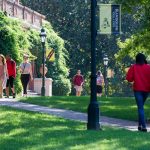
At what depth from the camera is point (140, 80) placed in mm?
13141

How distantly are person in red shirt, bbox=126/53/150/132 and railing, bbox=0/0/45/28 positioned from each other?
2078cm

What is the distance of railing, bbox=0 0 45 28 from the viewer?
35.5 m

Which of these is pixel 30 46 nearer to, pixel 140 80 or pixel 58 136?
pixel 140 80

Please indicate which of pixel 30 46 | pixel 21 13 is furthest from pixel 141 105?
pixel 21 13

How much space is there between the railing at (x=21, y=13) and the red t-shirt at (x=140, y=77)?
20.8 meters

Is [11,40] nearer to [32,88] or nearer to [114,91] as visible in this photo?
[32,88]

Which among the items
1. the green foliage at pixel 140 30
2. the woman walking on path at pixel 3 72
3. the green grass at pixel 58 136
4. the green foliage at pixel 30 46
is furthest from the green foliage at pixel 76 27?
the green grass at pixel 58 136

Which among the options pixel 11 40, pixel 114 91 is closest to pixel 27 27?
pixel 11 40

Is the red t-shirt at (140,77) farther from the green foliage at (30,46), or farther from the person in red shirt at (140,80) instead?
the green foliage at (30,46)

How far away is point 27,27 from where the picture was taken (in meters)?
38.7

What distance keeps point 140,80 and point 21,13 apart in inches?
1049

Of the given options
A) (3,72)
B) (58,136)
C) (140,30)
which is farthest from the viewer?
(140,30)

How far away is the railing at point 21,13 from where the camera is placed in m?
35.5

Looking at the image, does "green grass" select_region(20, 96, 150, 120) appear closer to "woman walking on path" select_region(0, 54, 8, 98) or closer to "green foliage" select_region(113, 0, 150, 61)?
"woman walking on path" select_region(0, 54, 8, 98)
